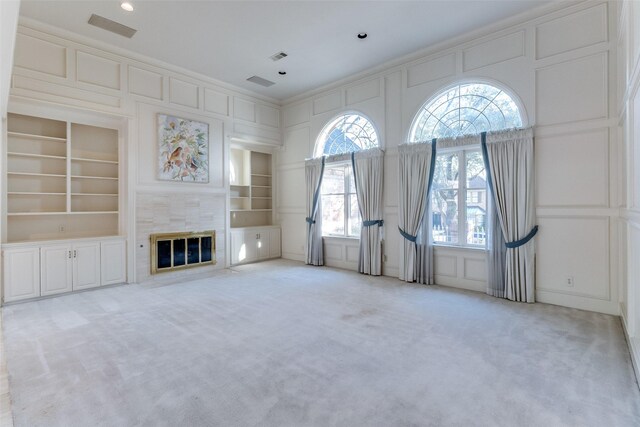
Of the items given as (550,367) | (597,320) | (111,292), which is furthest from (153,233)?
(597,320)

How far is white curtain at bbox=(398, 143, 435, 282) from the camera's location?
519cm

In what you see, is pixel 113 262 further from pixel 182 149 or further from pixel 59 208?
pixel 182 149

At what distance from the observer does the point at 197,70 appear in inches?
233

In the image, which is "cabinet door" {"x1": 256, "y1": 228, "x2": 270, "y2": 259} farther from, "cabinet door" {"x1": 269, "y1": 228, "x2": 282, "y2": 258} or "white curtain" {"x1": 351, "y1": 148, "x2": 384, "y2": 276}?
"white curtain" {"x1": 351, "y1": 148, "x2": 384, "y2": 276}

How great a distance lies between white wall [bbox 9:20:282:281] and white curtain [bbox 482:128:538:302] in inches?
194

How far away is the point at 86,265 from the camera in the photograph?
16.0 ft

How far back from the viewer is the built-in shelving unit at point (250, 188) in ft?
24.8

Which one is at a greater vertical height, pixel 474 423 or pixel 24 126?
pixel 24 126

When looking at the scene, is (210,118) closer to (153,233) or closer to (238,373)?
(153,233)

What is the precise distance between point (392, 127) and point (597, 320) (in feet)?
12.9

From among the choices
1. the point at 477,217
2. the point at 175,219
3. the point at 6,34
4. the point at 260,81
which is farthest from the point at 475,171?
the point at 6,34

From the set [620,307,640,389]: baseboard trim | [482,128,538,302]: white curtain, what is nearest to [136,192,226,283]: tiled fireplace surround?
[482,128,538,302]: white curtain

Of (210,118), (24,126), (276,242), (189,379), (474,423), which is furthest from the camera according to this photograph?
(276,242)

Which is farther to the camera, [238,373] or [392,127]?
[392,127]
